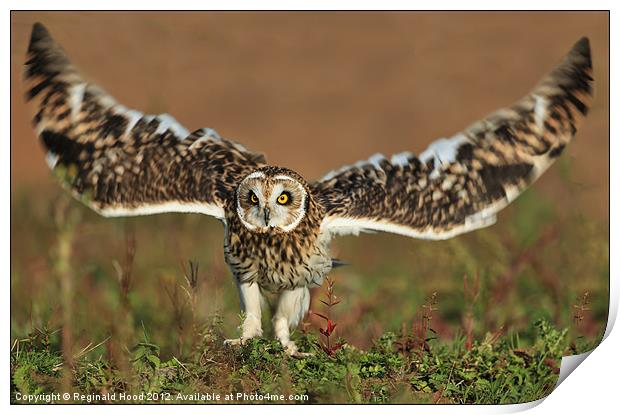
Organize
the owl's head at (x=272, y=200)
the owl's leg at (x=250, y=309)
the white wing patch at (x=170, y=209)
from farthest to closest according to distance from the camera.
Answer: the white wing patch at (x=170, y=209) → the owl's leg at (x=250, y=309) → the owl's head at (x=272, y=200)

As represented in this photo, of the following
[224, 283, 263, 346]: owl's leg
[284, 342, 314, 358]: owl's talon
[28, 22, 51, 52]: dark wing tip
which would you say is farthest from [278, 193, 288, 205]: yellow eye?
[28, 22, 51, 52]: dark wing tip

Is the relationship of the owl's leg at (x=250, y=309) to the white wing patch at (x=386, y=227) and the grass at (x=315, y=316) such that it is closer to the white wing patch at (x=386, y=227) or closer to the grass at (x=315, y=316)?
the grass at (x=315, y=316)

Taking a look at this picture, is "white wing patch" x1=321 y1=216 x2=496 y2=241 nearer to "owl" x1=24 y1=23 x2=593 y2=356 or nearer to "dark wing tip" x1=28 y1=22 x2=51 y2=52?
"owl" x1=24 y1=23 x2=593 y2=356

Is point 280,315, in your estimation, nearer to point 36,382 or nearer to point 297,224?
point 297,224

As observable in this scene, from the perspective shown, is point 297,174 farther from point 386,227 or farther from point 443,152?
point 443,152

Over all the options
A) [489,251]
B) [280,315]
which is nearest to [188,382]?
[280,315]

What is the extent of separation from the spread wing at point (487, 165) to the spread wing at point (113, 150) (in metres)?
0.52

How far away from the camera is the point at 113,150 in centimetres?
464

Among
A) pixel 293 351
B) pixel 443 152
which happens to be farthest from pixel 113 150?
pixel 443 152

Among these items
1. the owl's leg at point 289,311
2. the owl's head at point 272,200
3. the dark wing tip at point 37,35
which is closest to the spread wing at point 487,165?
the owl's head at point 272,200

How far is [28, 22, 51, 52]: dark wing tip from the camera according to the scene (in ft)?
→ 14.6

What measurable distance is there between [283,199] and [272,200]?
2.1 inches

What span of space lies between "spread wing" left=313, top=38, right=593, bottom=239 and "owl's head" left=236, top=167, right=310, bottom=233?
22cm

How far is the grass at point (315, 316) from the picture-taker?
13.6 feet
